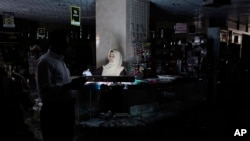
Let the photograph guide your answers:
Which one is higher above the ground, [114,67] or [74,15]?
[74,15]

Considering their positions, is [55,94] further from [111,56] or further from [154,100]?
[111,56]

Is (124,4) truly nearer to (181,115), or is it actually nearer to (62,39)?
(181,115)

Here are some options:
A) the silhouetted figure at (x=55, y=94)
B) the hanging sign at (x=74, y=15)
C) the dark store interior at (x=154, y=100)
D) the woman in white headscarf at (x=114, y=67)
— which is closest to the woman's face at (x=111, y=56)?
the woman in white headscarf at (x=114, y=67)

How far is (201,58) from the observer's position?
9.13 metres

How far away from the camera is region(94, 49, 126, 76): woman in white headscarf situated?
21.7ft

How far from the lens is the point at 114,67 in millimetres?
6637

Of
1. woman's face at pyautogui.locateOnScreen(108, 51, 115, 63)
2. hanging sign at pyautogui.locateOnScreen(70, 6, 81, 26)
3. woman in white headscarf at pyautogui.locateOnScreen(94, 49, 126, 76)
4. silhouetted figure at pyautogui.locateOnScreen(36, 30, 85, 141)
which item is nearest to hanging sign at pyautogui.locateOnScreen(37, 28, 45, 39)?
hanging sign at pyautogui.locateOnScreen(70, 6, 81, 26)

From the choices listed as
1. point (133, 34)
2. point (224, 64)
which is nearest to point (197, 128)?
point (133, 34)

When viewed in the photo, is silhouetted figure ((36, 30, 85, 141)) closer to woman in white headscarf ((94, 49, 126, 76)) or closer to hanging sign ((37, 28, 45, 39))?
woman in white headscarf ((94, 49, 126, 76))

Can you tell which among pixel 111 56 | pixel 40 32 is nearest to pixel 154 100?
pixel 111 56

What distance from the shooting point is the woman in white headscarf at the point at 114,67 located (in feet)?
21.7

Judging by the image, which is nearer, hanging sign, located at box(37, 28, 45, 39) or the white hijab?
the white hijab

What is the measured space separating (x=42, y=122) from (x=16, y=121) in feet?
2.20

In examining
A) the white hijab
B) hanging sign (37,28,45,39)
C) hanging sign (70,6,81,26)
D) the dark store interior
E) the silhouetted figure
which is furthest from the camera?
hanging sign (37,28,45,39)
